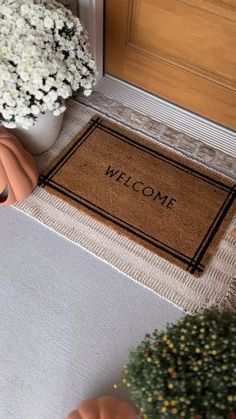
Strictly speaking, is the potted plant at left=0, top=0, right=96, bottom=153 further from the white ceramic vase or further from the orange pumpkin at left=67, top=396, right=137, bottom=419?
the orange pumpkin at left=67, top=396, right=137, bottom=419

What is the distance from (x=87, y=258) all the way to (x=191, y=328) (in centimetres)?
57

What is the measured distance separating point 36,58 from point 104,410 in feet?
3.45

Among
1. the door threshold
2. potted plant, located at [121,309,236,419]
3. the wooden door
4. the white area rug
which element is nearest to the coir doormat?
the white area rug

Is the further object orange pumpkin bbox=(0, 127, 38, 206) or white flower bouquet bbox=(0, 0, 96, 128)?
orange pumpkin bbox=(0, 127, 38, 206)

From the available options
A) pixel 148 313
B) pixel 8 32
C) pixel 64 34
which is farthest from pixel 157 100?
pixel 148 313

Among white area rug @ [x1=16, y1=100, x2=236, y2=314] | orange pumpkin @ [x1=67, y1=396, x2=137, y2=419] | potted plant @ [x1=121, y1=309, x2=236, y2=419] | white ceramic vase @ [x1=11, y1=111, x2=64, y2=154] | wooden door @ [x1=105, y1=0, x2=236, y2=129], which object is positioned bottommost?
orange pumpkin @ [x1=67, y1=396, x2=137, y2=419]

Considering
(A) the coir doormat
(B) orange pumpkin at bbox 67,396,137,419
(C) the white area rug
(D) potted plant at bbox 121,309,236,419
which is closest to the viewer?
(D) potted plant at bbox 121,309,236,419

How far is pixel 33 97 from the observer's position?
128cm

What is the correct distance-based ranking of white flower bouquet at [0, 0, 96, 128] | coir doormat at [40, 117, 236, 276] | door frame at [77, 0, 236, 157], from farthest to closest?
door frame at [77, 0, 236, 157]
coir doormat at [40, 117, 236, 276]
white flower bouquet at [0, 0, 96, 128]

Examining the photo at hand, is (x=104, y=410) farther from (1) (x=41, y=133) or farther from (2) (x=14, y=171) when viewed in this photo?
(1) (x=41, y=133)

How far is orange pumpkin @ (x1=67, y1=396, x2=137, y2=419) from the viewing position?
1063mm

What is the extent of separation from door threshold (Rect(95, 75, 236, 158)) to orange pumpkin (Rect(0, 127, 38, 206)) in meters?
0.57

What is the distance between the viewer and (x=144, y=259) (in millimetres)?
1423

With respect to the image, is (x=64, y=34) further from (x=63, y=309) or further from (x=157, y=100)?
(x=63, y=309)
